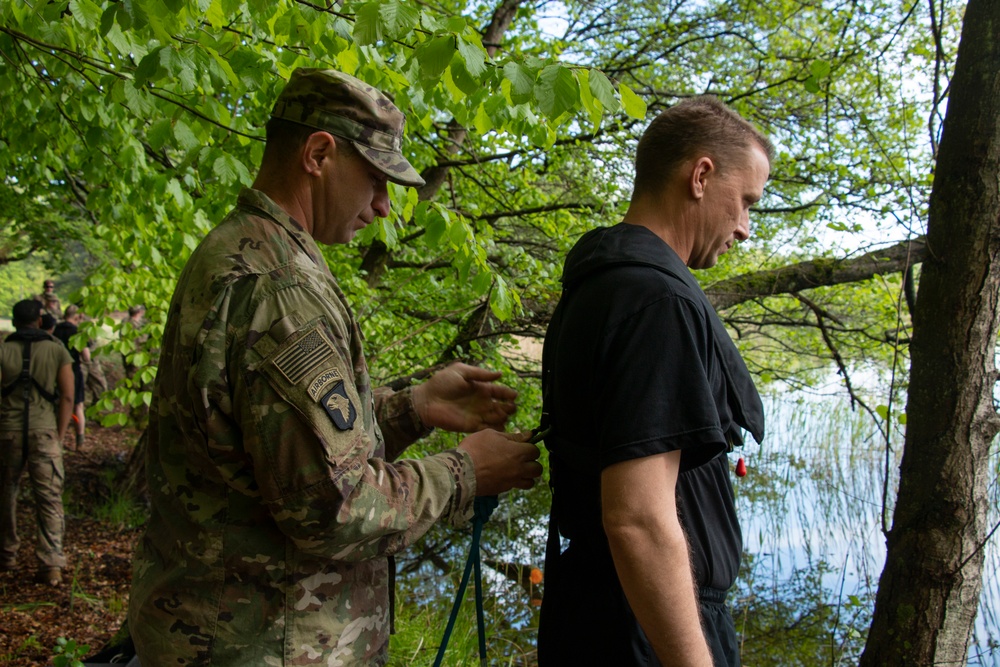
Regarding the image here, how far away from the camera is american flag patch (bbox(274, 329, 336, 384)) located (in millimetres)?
1395

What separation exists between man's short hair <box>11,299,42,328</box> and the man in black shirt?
5576mm

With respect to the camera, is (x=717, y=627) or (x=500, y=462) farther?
(x=500, y=462)

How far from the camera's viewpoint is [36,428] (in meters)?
5.90

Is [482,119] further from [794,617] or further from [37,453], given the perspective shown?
[794,617]

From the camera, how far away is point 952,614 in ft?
8.02

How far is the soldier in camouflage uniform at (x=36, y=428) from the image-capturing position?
19.1ft

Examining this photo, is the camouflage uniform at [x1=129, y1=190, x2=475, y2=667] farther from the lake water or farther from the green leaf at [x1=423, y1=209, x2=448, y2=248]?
the lake water

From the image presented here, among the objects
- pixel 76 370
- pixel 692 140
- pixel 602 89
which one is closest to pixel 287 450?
pixel 692 140

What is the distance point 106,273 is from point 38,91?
1.16 m

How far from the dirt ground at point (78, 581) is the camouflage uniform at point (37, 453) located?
0.27 metres

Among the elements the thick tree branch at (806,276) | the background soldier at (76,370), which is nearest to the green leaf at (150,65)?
the thick tree branch at (806,276)

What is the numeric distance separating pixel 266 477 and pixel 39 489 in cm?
546

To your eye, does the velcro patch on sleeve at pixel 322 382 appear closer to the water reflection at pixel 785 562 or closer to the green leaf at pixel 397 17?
the green leaf at pixel 397 17

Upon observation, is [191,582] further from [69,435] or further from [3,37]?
[69,435]
